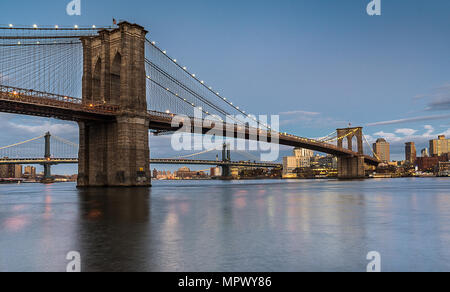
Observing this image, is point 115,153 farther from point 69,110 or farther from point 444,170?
point 444,170

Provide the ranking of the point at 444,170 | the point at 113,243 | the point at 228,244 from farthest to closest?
the point at 444,170 < the point at 113,243 < the point at 228,244

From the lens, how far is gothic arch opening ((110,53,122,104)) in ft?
163

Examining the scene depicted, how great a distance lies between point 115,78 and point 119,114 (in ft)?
28.1

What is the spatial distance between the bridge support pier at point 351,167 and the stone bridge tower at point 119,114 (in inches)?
3310

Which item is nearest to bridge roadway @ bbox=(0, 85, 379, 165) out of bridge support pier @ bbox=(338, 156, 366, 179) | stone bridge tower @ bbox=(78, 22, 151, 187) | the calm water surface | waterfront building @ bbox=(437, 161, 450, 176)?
stone bridge tower @ bbox=(78, 22, 151, 187)

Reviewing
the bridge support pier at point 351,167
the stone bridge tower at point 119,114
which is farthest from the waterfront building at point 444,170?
the stone bridge tower at point 119,114

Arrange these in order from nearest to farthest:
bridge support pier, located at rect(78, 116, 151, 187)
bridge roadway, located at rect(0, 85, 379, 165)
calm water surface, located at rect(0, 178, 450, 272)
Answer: calm water surface, located at rect(0, 178, 450, 272)
bridge roadway, located at rect(0, 85, 379, 165)
bridge support pier, located at rect(78, 116, 151, 187)

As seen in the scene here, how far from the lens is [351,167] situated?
117 m

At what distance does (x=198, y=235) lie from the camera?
32.1ft

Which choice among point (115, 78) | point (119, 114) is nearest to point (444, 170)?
point (115, 78)

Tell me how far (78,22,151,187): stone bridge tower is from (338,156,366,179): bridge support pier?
3310 inches

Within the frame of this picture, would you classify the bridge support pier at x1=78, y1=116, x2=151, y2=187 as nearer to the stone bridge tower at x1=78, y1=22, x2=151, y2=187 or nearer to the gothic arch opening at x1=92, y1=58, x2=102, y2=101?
the stone bridge tower at x1=78, y1=22, x2=151, y2=187

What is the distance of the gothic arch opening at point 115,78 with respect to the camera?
4975cm
